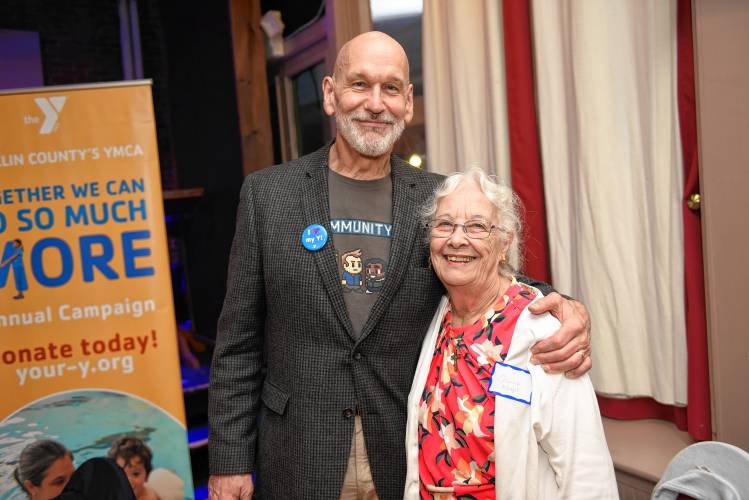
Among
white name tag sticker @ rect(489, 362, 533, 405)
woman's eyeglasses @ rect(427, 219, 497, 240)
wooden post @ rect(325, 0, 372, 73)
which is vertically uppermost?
wooden post @ rect(325, 0, 372, 73)

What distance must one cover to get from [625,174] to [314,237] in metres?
1.10

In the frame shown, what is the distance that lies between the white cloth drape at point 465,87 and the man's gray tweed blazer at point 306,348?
2.99 feet

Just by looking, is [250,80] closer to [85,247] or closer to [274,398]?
[85,247]

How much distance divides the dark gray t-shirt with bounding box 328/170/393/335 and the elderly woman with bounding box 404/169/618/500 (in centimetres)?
15

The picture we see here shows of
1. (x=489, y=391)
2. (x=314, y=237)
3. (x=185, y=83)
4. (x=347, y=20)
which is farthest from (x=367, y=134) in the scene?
(x=185, y=83)

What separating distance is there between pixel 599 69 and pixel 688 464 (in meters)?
1.30

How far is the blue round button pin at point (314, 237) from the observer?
5.64 ft

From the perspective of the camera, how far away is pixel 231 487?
1.82 meters

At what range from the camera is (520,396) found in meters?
1.46

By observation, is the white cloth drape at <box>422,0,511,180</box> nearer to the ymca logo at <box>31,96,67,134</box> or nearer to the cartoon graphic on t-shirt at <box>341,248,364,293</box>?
the cartoon graphic on t-shirt at <box>341,248,364,293</box>

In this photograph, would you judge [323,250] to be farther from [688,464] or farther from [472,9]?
[472,9]

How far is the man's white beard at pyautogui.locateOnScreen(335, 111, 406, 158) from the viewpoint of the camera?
5.90ft

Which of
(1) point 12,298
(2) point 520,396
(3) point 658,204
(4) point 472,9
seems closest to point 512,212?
(2) point 520,396

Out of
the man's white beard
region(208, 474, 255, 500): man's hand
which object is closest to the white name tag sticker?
the man's white beard
